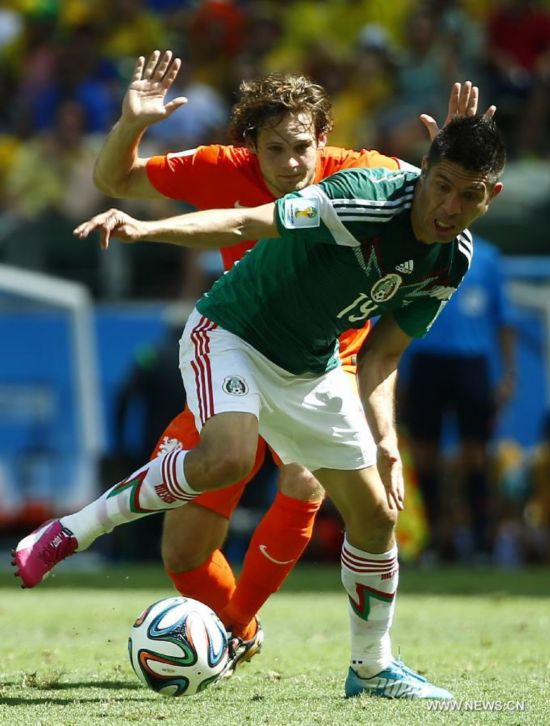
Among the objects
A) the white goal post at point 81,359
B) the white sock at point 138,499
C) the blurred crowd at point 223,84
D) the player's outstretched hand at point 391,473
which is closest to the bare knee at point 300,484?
the player's outstretched hand at point 391,473

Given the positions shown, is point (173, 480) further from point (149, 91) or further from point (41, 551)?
point (149, 91)

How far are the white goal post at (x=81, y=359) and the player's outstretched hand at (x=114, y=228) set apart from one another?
25.8 ft

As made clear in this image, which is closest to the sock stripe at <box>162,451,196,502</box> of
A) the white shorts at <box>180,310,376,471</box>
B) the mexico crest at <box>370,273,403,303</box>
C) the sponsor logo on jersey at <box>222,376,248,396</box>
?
the white shorts at <box>180,310,376,471</box>

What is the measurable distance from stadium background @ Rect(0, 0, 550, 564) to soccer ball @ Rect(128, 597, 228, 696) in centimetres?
606

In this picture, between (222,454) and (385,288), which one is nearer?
(222,454)

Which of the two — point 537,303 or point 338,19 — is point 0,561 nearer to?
point 537,303

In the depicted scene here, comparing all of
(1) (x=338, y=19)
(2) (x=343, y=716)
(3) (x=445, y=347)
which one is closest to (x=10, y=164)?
(1) (x=338, y=19)

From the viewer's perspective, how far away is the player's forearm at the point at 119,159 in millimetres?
6137

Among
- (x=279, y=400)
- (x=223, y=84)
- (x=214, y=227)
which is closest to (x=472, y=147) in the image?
(x=214, y=227)

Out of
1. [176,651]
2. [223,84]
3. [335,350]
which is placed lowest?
[176,651]

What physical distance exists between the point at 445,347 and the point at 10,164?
5.71 m

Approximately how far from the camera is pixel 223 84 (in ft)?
48.8

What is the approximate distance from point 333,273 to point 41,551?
148 cm

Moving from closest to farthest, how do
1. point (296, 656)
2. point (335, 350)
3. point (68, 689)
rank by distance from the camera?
point (68, 689)
point (335, 350)
point (296, 656)
